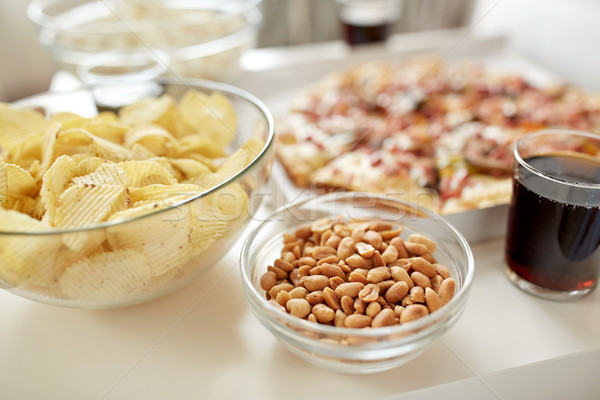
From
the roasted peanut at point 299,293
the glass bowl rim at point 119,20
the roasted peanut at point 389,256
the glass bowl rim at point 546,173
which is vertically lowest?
the roasted peanut at point 299,293

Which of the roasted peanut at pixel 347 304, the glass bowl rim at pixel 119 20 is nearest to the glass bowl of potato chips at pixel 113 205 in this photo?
the roasted peanut at pixel 347 304

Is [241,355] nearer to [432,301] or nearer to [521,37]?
[432,301]

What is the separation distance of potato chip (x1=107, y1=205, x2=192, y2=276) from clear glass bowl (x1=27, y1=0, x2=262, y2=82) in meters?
0.82

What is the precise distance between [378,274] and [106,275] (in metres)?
0.39

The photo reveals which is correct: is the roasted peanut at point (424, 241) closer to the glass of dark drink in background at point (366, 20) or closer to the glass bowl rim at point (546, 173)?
the glass bowl rim at point (546, 173)

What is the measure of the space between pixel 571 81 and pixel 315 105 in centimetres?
95

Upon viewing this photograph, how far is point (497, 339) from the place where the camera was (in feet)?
2.60

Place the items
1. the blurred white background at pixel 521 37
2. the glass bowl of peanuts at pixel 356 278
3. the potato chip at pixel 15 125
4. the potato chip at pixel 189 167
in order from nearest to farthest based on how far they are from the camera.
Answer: the glass bowl of peanuts at pixel 356 278, the potato chip at pixel 189 167, the potato chip at pixel 15 125, the blurred white background at pixel 521 37

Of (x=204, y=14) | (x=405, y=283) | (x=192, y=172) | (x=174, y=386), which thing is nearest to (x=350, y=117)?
(x=204, y=14)

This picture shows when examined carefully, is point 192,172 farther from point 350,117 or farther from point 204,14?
point 204,14

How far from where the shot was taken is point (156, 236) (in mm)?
711

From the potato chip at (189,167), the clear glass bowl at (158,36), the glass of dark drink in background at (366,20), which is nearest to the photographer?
the potato chip at (189,167)

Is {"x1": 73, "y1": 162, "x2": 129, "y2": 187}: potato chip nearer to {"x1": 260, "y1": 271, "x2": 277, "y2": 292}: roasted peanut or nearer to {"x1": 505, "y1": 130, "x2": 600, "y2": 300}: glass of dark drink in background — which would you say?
{"x1": 260, "y1": 271, "x2": 277, "y2": 292}: roasted peanut

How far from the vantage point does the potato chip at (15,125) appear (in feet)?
3.21
